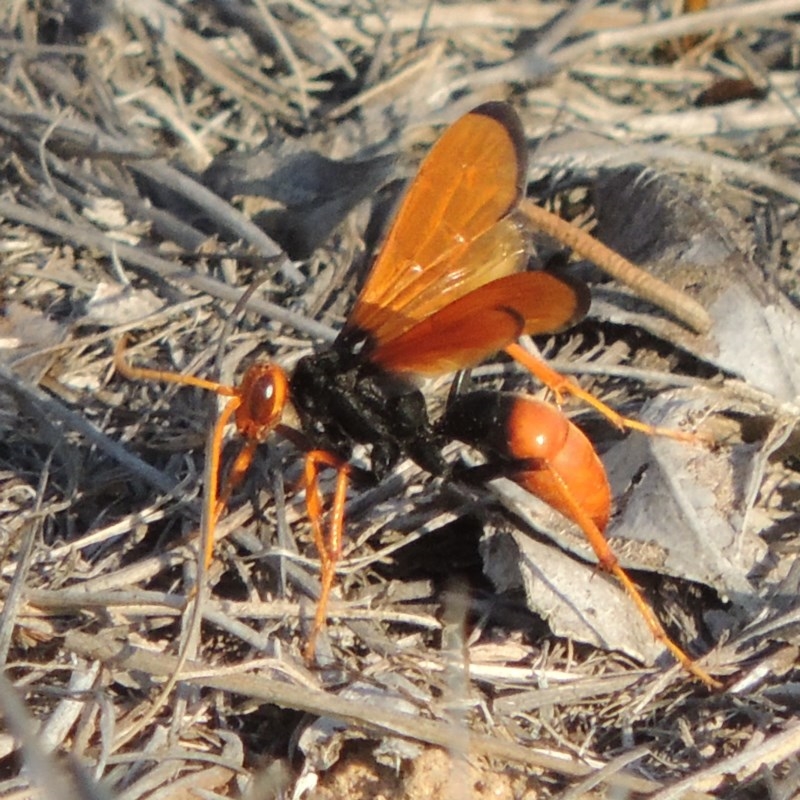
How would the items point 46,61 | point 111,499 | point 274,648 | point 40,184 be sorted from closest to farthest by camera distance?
point 274,648 → point 111,499 → point 40,184 → point 46,61

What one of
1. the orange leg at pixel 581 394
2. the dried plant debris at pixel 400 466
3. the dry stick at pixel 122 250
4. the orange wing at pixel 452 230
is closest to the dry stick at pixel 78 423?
the dried plant debris at pixel 400 466

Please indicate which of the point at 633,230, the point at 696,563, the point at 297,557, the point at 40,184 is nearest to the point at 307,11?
the point at 40,184

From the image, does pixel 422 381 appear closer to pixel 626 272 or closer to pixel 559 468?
pixel 559 468

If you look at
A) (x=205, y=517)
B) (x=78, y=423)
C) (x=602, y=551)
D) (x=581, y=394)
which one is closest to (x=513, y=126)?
(x=581, y=394)

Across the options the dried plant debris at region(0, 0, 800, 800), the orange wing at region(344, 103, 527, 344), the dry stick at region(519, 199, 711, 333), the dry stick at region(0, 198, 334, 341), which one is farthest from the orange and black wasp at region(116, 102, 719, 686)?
the dry stick at region(0, 198, 334, 341)

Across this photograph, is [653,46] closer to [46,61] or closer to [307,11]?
[307,11]

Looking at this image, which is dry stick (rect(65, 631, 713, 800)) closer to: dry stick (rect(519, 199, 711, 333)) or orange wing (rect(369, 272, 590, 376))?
orange wing (rect(369, 272, 590, 376))
